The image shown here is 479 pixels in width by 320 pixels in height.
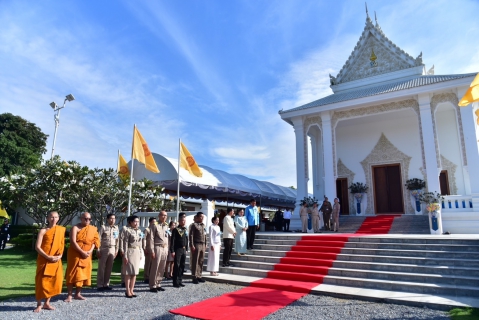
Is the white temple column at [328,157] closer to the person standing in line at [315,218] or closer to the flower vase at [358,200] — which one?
the person standing in line at [315,218]

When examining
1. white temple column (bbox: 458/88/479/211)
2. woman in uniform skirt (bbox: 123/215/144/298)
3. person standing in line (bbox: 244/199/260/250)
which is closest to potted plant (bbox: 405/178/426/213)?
white temple column (bbox: 458/88/479/211)

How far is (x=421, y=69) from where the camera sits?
47.8 feet

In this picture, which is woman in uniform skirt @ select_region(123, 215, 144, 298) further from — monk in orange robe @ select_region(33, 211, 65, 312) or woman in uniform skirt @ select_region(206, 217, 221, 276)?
woman in uniform skirt @ select_region(206, 217, 221, 276)

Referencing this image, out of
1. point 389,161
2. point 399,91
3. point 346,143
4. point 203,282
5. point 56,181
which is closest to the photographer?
point 203,282

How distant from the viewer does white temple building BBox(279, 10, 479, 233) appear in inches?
439

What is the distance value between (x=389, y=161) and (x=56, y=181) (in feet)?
43.8

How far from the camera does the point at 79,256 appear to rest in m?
5.36

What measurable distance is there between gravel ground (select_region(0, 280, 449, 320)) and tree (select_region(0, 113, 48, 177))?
23860 mm

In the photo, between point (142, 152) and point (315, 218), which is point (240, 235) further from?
point (315, 218)

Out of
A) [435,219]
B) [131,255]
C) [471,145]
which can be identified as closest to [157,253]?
[131,255]

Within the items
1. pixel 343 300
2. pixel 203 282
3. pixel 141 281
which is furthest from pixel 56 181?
pixel 343 300

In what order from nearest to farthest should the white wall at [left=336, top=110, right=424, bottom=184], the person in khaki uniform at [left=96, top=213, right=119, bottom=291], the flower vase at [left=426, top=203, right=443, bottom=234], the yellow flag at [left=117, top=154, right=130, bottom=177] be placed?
the person in khaki uniform at [left=96, top=213, right=119, bottom=291] → the flower vase at [left=426, top=203, right=443, bottom=234] → the yellow flag at [left=117, top=154, right=130, bottom=177] → the white wall at [left=336, top=110, right=424, bottom=184]

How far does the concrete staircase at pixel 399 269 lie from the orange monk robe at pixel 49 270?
10.9 feet

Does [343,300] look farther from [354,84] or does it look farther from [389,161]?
[354,84]
